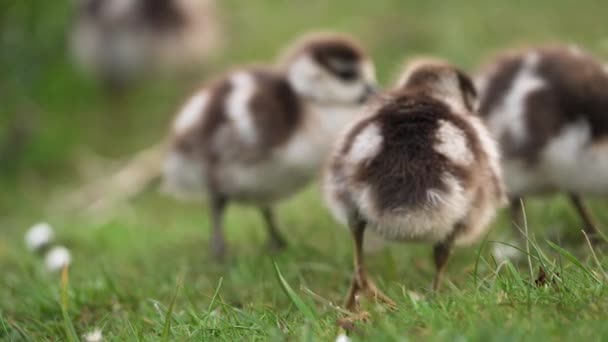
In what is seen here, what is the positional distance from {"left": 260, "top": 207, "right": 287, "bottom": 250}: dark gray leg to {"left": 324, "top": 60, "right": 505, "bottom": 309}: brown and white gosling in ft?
4.36

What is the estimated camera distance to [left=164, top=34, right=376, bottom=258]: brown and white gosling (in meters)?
4.10

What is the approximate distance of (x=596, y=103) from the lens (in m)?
3.69

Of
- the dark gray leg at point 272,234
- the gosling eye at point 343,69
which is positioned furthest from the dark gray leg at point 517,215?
the dark gray leg at point 272,234

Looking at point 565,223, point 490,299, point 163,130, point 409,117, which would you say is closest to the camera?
point 490,299

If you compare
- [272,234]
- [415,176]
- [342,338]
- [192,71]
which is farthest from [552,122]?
[192,71]

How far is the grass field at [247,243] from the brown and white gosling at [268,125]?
14.7 inches

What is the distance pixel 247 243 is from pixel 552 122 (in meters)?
1.99

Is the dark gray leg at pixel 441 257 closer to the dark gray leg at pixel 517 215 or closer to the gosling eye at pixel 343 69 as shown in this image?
the dark gray leg at pixel 517 215

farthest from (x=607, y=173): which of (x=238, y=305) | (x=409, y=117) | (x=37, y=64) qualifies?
(x=37, y=64)

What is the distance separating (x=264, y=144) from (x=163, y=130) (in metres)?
4.64

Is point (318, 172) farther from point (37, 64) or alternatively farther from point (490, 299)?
point (37, 64)

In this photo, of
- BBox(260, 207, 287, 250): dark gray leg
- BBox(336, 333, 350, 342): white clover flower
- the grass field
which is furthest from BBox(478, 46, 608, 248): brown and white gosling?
BBox(336, 333, 350, 342): white clover flower

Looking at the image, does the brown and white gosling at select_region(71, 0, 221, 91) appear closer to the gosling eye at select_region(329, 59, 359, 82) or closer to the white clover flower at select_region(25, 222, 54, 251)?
the white clover flower at select_region(25, 222, 54, 251)

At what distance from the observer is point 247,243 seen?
16.2 feet
